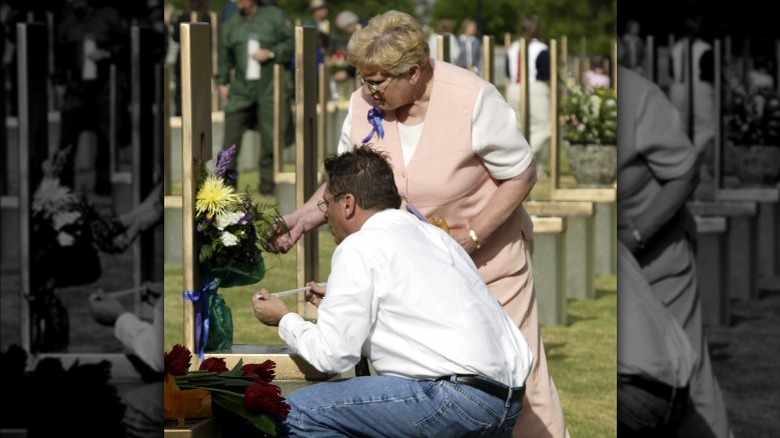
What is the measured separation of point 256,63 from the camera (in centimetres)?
1302

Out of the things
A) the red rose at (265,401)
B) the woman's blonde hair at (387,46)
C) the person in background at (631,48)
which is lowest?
the red rose at (265,401)

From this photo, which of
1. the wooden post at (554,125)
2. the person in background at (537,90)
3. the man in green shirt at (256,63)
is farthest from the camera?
the person in background at (537,90)

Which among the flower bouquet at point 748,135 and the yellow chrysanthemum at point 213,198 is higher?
the flower bouquet at point 748,135

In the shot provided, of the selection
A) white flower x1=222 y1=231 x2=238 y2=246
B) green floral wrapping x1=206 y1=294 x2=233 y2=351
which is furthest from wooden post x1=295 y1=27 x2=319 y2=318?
white flower x1=222 y1=231 x2=238 y2=246

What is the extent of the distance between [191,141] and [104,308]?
2.40 meters

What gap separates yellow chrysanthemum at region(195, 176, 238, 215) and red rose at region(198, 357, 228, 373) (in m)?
0.52

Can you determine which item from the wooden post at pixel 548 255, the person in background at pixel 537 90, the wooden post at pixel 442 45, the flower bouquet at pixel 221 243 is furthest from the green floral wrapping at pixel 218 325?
the person in background at pixel 537 90

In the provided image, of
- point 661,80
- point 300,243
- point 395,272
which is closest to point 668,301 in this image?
point 661,80

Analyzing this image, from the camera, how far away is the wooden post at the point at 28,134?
6.38 ft

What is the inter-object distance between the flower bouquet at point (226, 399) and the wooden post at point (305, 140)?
2.55m

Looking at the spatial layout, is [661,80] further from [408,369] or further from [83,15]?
[408,369]

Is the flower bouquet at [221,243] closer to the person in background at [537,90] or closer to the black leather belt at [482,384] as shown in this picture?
the black leather belt at [482,384]

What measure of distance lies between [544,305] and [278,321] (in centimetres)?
506

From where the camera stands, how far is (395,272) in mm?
3436
